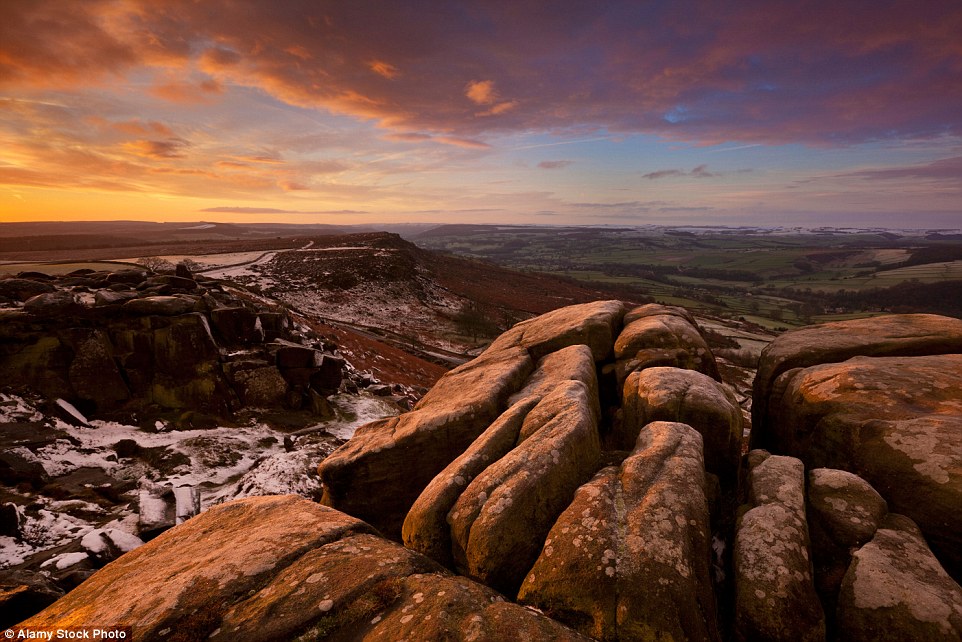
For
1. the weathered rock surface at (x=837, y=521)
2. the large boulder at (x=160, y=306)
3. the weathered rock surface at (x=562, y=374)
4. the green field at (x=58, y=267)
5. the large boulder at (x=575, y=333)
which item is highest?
the green field at (x=58, y=267)

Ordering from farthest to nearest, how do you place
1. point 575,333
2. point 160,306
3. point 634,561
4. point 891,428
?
point 160,306
point 575,333
point 891,428
point 634,561

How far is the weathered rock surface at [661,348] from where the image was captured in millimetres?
16109

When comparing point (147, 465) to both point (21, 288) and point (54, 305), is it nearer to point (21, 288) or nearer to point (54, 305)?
point (54, 305)

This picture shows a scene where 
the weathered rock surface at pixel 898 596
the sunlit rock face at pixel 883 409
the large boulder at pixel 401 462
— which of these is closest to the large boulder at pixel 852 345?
the sunlit rock face at pixel 883 409

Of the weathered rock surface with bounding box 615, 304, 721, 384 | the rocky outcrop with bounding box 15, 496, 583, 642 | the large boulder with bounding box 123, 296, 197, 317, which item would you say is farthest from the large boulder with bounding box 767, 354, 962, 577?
the large boulder with bounding box 123, 296, 197, 317

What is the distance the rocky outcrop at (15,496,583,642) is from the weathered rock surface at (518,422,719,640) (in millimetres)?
834

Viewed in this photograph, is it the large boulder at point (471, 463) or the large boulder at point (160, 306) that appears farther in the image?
the large boulder at point (160, 306)

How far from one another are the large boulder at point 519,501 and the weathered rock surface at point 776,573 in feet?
11.9

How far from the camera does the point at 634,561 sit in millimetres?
7461

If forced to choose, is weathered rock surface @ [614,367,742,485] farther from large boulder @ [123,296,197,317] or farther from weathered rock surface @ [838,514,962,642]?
large boulder @ [123,296,197,317]

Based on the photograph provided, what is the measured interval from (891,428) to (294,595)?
1434 centimetres

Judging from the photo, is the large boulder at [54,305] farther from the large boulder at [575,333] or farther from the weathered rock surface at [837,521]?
the weathered rock surface at [837,521]

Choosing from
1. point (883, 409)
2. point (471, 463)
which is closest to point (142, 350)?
point (471, 463)

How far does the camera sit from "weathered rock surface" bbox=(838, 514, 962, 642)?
21.4 feet
